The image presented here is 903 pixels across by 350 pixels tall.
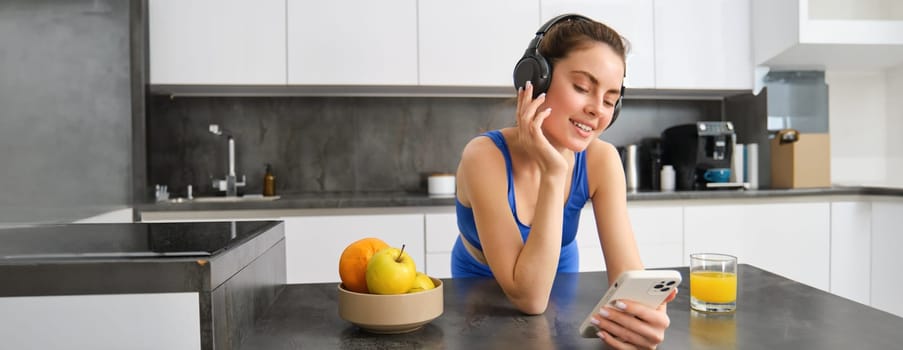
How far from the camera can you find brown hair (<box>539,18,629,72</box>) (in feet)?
3.96

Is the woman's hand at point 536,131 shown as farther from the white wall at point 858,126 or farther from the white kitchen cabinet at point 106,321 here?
the white wall at point 858,126

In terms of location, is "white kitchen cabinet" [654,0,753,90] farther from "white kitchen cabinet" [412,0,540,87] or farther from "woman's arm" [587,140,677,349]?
"woman's arm" [587,140,677,349]

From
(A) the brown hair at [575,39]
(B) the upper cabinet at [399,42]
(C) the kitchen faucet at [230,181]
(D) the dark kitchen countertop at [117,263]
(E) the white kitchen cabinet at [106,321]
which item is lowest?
(E) the white kitchen cabinet at [106,321]

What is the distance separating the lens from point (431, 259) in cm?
276

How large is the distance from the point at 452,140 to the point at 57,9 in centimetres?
191

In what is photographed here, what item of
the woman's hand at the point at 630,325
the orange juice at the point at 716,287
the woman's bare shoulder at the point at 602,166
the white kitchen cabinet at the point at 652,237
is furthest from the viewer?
the white kitchen cabinet at the point at 652,237

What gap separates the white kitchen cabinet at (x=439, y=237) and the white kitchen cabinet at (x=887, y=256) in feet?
6.75

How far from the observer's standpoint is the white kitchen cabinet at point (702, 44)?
10.3ft

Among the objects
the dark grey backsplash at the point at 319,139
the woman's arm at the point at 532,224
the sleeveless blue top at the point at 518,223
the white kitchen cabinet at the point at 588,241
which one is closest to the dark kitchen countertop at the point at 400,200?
the white kitchen cabinet at the point at 588,241

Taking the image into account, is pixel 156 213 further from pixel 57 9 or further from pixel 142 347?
pixel 142 347

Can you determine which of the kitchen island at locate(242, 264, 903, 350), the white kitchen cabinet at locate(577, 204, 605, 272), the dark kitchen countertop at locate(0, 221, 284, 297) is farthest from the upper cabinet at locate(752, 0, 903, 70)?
the dark kitchen countertop at locate(0, 221, 284, 297)

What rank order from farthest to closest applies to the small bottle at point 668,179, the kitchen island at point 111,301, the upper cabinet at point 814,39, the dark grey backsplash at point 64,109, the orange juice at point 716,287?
the small bottle at point 668,179
the upper cabinet at point 814,39
the dark grey backsplash at point 64,109
the orange juice at point 716,287
the kitchen island at point 111,301

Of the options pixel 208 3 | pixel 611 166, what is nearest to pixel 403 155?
pixel 208 3

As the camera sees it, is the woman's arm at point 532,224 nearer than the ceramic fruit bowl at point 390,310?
No
